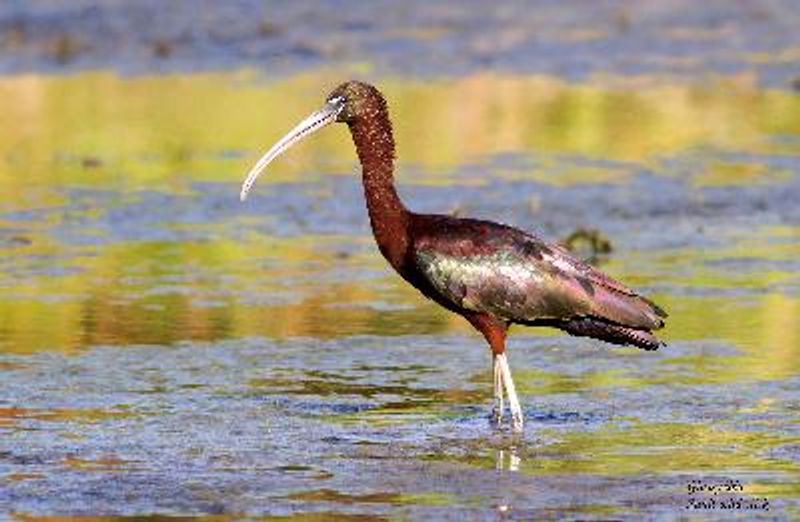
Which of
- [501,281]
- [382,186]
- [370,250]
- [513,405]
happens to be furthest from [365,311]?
[513,405]

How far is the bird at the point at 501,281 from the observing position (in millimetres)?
10078

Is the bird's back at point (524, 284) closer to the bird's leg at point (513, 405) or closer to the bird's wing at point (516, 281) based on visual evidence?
the bird's wing at point (516, 281)

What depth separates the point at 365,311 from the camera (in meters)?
12.7

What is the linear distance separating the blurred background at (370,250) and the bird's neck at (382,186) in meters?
0.67

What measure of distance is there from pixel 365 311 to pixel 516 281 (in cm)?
263

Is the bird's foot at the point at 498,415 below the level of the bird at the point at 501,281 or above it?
below

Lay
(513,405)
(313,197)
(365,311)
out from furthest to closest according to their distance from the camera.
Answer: (313,197), (365,311), (513,405)

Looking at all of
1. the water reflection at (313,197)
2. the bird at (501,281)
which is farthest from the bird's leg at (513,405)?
the water reflection at (313,197)

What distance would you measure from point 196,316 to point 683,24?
12.2 m

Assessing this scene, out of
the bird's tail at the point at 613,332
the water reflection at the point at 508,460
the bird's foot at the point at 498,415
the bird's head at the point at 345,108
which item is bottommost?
the water reflection at the point at 508,460

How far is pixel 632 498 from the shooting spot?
847 centimetres

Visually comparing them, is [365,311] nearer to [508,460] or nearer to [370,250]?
[370,250]

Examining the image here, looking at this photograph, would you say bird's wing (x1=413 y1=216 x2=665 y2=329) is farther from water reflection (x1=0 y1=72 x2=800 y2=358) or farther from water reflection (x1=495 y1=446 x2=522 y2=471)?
water reflection (x1=0 y1=72 x2=800 y2=358)

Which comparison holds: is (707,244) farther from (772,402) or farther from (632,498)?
(632,498)
